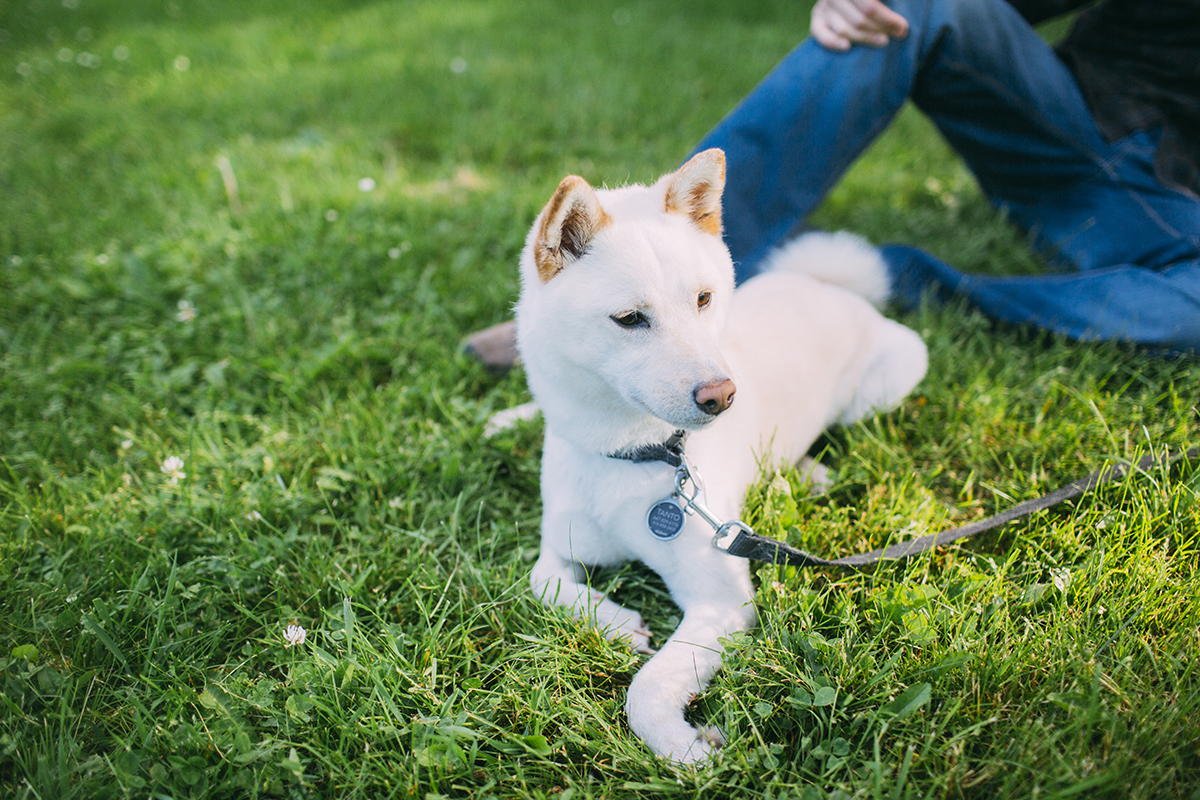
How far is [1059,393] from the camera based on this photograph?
239 cm

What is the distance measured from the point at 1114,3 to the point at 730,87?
2667 mm

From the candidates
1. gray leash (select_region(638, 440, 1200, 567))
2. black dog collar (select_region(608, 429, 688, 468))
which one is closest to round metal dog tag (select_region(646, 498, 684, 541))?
gray leash (select_region(638, 440, 1200, 567))

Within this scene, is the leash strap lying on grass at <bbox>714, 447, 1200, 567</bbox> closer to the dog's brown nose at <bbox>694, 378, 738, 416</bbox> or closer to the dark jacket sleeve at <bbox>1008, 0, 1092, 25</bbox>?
the dog's brown nose at <bbox>694, 378, 738, 416</bbox>

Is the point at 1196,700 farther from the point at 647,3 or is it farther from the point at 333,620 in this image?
the point at 647,3

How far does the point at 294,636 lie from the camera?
1.66 m

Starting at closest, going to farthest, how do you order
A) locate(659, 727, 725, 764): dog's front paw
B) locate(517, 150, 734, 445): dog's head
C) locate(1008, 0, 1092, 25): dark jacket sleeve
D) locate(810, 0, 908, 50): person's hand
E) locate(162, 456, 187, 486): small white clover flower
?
1. locate(659, 727, 725, 764): dog's front paw
2. locate(517, 150, 734, 445): dog's head
3. locate(162, 456, 187, 486): small white clover flower
4. locate(810, 0, 908, 50): person's hand
5. locate(1008, 0, 1092, 25): dark jacket sleeve

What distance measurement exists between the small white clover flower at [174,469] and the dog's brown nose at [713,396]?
5.79ft

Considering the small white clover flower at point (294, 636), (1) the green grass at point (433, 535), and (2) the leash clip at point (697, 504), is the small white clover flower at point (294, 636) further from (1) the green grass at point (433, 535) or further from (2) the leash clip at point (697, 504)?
(2) the leash clip at point (697, 504)

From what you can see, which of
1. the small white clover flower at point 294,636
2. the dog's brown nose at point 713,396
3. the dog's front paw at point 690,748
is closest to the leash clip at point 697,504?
the dog's brown nose at point 713,396

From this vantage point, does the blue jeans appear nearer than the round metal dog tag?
No

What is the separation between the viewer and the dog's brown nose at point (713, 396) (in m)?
1.48

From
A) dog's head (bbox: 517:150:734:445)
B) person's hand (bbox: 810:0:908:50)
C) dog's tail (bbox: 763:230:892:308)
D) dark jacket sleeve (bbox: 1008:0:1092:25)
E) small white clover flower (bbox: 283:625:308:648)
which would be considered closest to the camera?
dog's head (bbox: 517:150:734:445)

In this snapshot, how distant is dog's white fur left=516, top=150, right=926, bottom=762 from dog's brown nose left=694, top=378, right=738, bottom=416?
0.7 inches

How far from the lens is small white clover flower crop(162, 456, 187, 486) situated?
216 cm
